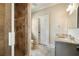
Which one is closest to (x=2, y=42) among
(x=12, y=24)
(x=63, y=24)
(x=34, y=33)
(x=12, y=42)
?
(x=12, y=42)

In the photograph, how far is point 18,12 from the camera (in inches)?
60.5

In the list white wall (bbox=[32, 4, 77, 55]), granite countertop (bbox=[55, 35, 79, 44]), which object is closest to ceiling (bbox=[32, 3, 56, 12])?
white wall (bbox=[32, 4, 77, 55])

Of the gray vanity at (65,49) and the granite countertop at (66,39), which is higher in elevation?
the granite countertop at (66,39)

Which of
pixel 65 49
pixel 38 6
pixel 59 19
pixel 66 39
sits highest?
pixel 38 6

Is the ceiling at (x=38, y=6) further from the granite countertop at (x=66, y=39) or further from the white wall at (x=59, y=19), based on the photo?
the granite countertop at (x=66, y=39)

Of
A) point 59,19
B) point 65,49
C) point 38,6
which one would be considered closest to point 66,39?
point 65,49

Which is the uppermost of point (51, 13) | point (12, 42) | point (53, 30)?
point (51, 13)

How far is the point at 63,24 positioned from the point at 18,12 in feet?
1.59

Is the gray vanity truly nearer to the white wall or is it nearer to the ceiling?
the white wall

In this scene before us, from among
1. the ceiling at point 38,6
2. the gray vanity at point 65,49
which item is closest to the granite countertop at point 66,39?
the gray vanity at point 65,49

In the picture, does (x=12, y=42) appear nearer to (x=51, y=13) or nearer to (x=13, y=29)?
(x=13, y=29)

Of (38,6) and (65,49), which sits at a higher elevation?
(38,6)

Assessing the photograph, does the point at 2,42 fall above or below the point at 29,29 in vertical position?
below

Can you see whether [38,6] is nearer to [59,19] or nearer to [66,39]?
[59,19]
